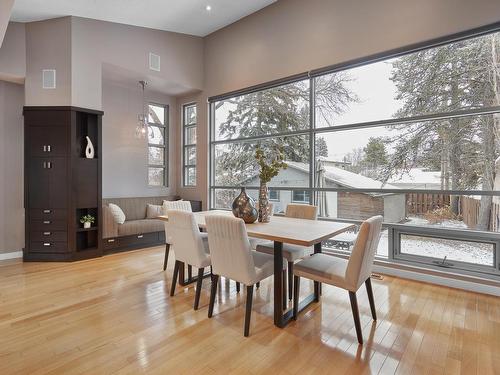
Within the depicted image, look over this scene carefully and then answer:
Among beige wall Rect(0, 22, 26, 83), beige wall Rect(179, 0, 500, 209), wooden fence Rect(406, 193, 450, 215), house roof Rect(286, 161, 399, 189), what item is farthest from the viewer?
beige wall Rect(0, 22, 26, 83)

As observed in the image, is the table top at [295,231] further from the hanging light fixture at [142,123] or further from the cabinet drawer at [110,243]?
the hanging light fixture at [142,123]

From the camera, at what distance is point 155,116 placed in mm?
6086

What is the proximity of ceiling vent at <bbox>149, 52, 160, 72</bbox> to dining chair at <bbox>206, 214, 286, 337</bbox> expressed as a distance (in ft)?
13.2

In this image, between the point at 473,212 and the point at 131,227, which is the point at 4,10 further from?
the point at 473,212

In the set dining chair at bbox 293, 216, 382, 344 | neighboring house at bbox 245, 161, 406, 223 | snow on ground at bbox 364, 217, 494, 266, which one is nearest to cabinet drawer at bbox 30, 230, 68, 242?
neighboring house at bbox 245, 161, 406, 223

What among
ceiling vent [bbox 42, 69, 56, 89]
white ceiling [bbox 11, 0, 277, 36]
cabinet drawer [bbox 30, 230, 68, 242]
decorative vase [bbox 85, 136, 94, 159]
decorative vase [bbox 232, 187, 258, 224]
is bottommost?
cabinet drawer [bbox 30, 230, 68, 242]

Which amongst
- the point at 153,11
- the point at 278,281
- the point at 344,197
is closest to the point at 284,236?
the point at 278,281

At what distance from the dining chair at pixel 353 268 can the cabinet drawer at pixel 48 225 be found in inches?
143

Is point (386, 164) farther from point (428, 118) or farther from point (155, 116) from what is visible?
point (155, 116)

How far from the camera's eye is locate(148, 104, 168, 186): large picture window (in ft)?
19.7

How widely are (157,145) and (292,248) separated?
14.4 feet

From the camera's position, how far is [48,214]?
416 cm

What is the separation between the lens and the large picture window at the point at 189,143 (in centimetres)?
621

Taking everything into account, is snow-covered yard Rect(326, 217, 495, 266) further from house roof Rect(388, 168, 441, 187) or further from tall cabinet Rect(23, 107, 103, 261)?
tall cabinet Rect(23, 107, 103, 261)
